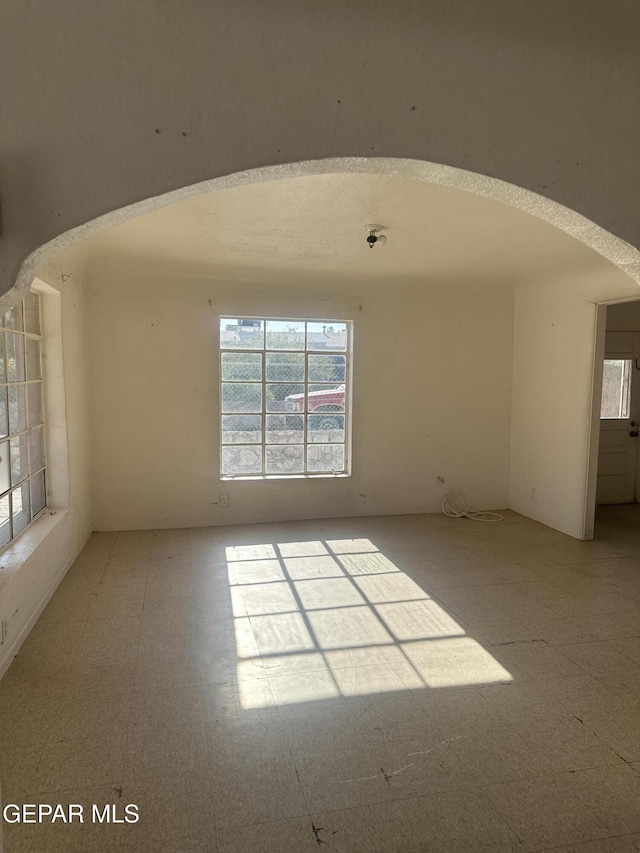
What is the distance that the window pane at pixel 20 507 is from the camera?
3172 millimetres

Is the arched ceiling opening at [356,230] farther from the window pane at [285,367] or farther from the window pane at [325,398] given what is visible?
the window pane at [325,398]

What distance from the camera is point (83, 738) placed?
2.13 m

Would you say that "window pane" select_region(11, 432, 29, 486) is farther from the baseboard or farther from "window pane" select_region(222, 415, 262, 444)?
"window pane" select_region(222, 415, 262, 444)

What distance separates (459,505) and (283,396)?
2.35 m

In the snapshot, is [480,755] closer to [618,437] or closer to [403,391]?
[403,391]

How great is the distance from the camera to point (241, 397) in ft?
17.4

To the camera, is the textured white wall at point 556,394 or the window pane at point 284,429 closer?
the textured white wall at point 556,394

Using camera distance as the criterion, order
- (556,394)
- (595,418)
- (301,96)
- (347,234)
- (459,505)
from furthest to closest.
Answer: (459,505) → (556,394) → (595,418) → (347,234) → (301,96)

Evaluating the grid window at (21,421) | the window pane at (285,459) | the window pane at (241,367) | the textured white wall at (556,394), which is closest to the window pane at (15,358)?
the grid window at (21,421)

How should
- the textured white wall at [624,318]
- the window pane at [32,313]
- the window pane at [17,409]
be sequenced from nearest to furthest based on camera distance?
the window pane at [17,409], the window pane at [32,313], the textured white wall at [624,318]

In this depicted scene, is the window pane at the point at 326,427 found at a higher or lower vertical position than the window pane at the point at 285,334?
lower

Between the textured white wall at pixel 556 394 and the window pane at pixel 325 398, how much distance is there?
2.03m

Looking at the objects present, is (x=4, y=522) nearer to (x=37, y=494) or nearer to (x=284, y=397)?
(x=37, y=494)

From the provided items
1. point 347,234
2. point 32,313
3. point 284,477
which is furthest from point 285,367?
point 32,313
